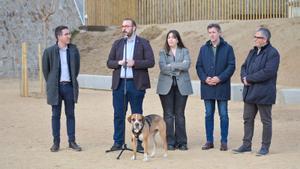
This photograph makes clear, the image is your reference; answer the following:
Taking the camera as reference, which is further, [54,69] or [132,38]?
[54,69]

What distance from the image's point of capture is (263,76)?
8.33m

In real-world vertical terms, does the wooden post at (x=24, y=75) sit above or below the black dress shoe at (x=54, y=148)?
above

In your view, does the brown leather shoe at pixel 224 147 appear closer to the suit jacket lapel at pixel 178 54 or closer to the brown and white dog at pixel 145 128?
the brown and white dog at pixel 145 128

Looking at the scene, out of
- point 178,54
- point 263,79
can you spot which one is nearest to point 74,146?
point 178,54

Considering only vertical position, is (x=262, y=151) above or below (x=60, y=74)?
below

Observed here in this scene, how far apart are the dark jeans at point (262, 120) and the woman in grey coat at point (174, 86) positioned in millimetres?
919

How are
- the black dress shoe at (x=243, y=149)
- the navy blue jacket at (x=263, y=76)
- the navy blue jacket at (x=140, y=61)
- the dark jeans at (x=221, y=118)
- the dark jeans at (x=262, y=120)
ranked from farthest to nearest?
the dark jeans at (x=221, y=118) → the navy blue jacket at (x=140, y=61) → the black dress shoe at (x=243, y=149) → the dark jeans at (x=262, y=120) → the navy blue jacket at (x=263, y=76)

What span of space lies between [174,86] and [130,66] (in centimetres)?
79

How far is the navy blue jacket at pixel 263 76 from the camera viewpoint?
8352 millimetres

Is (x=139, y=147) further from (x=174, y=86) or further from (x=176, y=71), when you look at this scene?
(x=176, y=71)

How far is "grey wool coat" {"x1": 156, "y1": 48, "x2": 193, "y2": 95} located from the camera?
29.5 ft

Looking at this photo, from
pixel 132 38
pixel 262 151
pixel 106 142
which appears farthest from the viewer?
pixel 106 142

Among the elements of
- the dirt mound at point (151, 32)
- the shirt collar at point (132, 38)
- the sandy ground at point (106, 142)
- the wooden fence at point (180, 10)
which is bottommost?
the sandy ground at point (106, 142)

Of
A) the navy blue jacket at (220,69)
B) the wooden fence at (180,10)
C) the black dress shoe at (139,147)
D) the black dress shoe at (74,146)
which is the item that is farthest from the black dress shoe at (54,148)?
the wooden fence at (180,10)
